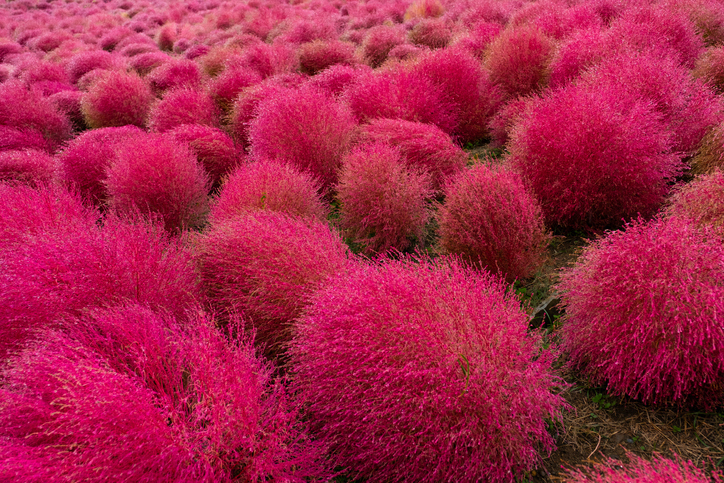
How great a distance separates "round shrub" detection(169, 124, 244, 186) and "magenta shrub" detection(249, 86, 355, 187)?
2.55ft

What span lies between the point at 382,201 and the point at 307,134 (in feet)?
4.69

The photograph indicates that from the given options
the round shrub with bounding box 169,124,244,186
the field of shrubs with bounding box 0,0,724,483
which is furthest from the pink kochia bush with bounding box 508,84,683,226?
the round shrub with bounding box 169,124,244,186

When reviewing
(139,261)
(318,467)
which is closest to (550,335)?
(318,467)

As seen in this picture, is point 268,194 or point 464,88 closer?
point 268,194

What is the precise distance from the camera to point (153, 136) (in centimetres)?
514

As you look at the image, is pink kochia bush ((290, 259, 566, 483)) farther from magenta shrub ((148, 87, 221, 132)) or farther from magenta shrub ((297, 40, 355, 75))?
magenta shrub ((297, 40, 355, 75))

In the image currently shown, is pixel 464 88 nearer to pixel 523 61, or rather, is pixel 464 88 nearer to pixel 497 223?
pixel 523 61

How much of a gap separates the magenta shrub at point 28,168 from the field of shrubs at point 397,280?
3cm

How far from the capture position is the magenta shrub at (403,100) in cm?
521

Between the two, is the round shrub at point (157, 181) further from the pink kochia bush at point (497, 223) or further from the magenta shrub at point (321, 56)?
the magenta shrub at point (321, 56)

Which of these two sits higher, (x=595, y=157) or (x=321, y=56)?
(x=595, y=157)

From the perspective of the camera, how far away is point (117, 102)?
7180mm

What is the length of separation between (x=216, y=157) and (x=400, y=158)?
2541 mm

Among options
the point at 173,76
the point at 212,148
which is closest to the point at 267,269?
the point at 212,148
